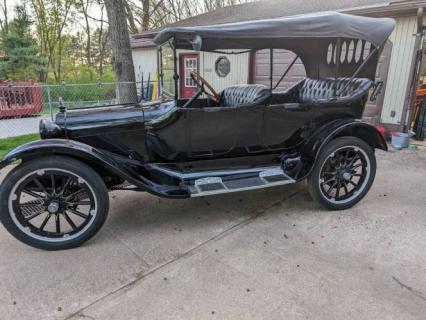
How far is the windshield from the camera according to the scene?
2.92 meters

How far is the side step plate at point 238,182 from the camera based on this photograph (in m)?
2.78

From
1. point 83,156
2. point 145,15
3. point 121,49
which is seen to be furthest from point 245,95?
point 145,15

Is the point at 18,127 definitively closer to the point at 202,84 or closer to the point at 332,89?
the point at 202,84

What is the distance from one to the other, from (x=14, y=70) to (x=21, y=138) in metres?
8.86

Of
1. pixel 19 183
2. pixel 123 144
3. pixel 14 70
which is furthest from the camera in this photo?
pixel 14 70

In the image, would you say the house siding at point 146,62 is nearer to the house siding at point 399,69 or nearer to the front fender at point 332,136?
the house siding at point 399,69

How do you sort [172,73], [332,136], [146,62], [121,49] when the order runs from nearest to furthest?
[172,73]
[332,136]
[121,49]
[146,62]

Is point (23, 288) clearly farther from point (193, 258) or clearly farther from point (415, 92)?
point (415, 92)

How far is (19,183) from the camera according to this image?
235 cm

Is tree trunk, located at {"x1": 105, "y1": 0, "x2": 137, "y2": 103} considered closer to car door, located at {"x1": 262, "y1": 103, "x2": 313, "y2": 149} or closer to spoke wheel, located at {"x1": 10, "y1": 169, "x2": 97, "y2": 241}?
car door, located at {"x1": 262, "y1": 103, "x2": 313, "y2": 149}

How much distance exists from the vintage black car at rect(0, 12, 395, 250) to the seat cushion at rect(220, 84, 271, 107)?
0.6 inches

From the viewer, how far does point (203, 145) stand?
9.79ft

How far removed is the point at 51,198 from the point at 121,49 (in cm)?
457

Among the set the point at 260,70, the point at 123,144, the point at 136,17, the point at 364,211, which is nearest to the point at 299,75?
the point at 260,70
